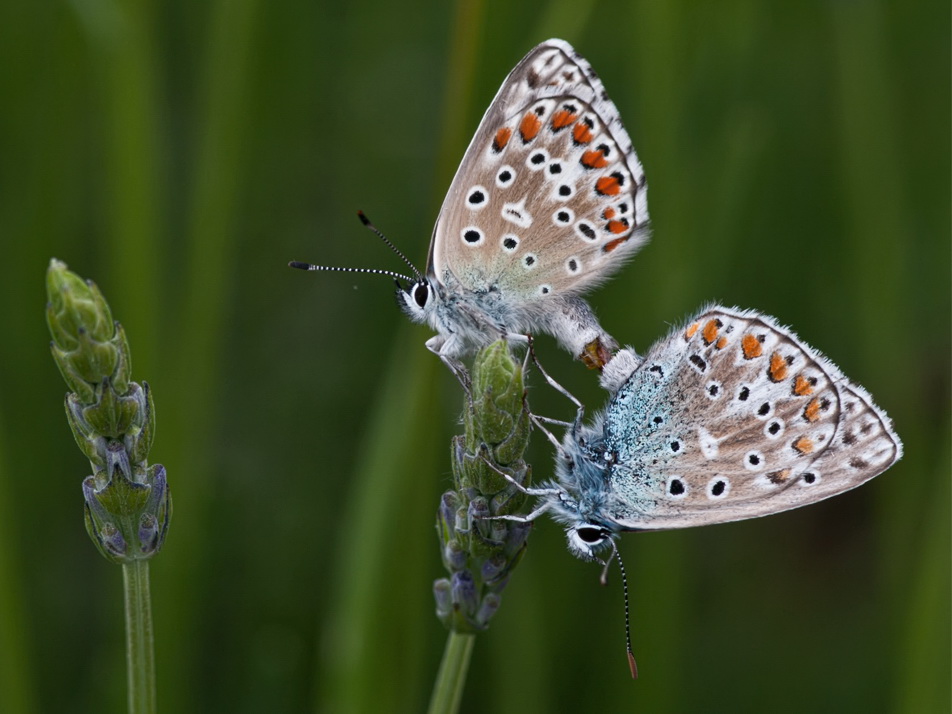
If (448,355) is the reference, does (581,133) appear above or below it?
above

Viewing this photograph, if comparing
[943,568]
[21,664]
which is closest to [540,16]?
[943,568]

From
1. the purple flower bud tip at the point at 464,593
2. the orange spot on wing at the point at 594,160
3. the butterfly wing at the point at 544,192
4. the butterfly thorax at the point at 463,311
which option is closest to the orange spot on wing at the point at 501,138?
the butterfly wing at the point at 544,192

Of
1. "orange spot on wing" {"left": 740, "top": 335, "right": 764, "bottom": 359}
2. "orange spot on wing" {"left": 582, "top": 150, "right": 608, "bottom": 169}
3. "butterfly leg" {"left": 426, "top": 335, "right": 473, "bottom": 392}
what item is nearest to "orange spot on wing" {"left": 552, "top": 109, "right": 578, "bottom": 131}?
"orange spot on wing" {"left": 582, "top": 150, "right": 608, "bottom": 169}

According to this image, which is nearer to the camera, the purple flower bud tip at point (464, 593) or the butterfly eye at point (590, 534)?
the purple flower bud tip at point (464, 593)

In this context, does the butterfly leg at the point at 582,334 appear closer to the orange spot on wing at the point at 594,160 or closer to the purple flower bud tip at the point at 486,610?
the orange spot on wing at the point at 594,160

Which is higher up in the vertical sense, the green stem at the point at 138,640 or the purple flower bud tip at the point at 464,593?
the purple flower bud tip at the point at 464,593

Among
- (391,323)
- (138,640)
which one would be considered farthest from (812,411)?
(391,323)

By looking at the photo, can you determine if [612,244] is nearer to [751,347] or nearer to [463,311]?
[463,311]

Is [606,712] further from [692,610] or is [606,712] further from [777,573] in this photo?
[777,573]
